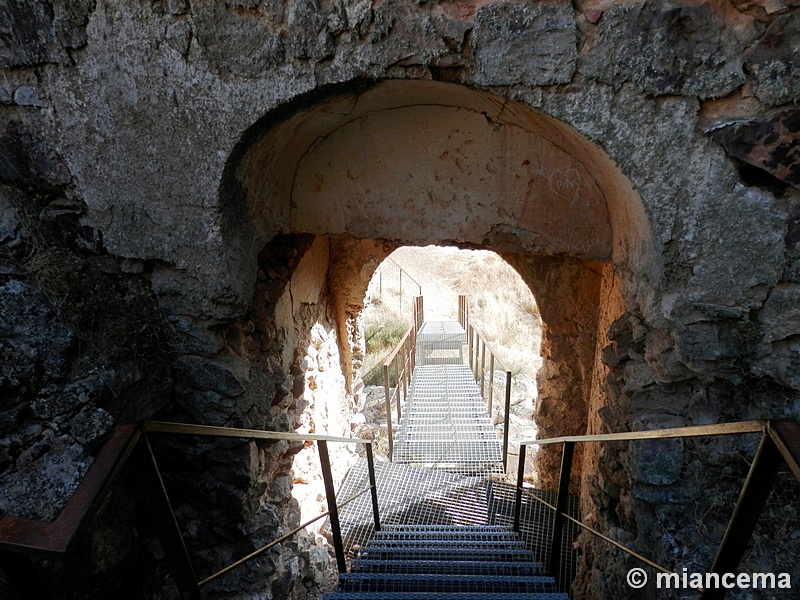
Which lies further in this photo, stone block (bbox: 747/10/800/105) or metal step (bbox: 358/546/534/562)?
metal step (bbox: 358/546/534/562)

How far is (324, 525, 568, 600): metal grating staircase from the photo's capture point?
2553 millimetres

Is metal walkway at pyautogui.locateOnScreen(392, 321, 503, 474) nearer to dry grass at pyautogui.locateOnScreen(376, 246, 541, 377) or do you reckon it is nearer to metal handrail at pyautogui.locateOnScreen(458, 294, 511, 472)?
metal handrail at pyautogui.locateOnScreen(458, 294, 511, 472)

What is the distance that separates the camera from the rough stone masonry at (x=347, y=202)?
75.6 inches

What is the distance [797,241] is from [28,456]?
10.9 ft

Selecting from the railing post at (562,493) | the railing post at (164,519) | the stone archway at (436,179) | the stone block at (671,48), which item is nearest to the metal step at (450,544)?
the railing post at (562,493)

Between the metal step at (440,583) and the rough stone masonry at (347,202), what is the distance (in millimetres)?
437

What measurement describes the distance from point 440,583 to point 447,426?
3620mm

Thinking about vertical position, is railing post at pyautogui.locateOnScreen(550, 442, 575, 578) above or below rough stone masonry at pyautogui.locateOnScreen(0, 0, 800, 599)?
below

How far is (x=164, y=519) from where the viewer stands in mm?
1474

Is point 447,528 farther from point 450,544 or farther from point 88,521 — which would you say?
point 88,521

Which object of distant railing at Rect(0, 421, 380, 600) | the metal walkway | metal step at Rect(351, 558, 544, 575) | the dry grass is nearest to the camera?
distant railing at Rect(0, 421, 380, 600)

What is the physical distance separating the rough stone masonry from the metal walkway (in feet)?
9.05

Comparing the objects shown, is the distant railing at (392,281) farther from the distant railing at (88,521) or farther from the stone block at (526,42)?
the distant railing at (88,521)

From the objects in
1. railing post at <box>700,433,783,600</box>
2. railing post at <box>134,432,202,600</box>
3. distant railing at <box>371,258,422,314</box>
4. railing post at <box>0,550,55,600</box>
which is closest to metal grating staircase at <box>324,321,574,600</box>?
railing post at <box>134,432,202,600</box>
